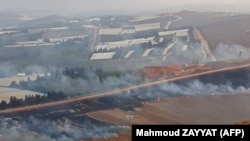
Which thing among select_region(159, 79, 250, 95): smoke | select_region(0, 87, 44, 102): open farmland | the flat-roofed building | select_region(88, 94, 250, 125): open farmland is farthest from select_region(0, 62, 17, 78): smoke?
select_region(159, 79, 250, 95): smoke

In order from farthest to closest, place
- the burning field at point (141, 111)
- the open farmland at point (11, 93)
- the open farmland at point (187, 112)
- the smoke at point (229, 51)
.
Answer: the smoke at point (229, 51), the open farmland at point (187, 112), the burning field at point (141, 111), the open farmland at point (11, 93)

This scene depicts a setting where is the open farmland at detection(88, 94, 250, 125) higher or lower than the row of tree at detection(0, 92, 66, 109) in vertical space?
lower

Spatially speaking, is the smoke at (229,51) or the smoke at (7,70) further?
the smoke at (229,51)

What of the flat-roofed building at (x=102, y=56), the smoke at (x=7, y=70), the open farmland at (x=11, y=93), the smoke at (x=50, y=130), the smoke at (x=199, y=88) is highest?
the flat-roofed building at (x=102, y=56)

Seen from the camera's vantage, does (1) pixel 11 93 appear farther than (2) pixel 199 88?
No

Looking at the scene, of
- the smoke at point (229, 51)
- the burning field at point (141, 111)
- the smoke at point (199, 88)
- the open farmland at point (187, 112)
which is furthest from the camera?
the smoke at point (229, 51)

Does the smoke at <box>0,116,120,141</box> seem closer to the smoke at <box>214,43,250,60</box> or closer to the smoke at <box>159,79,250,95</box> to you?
the smoke at <box>159,79,250,95</box>

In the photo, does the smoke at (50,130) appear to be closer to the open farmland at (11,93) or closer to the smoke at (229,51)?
the open farmland at (11,93)

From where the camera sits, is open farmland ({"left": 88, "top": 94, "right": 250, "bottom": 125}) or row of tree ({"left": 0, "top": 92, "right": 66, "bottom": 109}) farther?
open farmland ({"left": 88, "top": 94, "right": 250, "bottom": 125})

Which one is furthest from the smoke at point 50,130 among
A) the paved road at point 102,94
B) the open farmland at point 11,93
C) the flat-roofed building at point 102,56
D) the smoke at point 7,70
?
the flat-roofed building at point 102,56

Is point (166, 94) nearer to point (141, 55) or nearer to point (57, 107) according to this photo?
point (141, 55)

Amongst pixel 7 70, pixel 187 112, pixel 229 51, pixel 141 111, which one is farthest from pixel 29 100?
pixel 229 51

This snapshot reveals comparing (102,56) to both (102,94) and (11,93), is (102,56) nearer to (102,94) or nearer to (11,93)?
(102,94)
